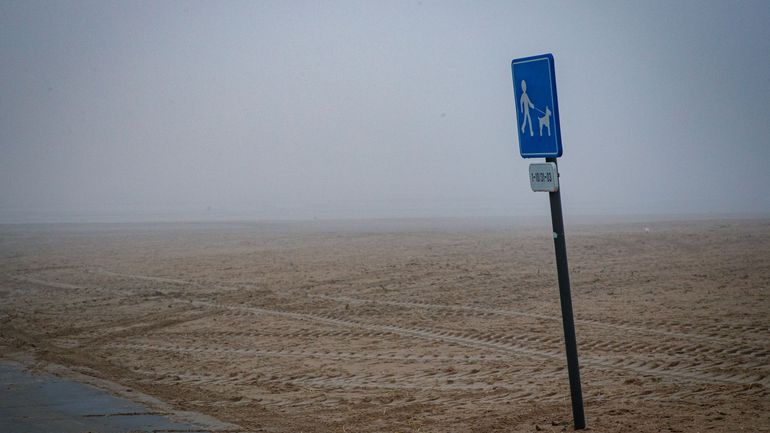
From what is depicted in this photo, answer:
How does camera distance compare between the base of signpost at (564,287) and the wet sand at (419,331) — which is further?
the wet sand at (419,331)

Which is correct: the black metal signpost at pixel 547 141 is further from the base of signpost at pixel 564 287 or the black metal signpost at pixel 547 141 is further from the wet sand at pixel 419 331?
the wet sand at pixel 419 331

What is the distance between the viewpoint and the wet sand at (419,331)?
769 cm

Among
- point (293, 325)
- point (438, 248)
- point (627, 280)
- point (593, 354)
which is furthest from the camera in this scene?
point (438, 248)

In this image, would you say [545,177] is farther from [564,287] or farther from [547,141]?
[564,287]

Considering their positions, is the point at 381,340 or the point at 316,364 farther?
the point at 381,340

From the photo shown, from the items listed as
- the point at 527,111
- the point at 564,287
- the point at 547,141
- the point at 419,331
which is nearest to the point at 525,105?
the point at 527,111

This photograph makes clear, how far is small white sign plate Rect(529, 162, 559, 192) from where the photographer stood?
6.21 metres

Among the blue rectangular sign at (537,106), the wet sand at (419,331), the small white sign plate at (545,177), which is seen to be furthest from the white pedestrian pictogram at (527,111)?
the wet sand at (419,331)

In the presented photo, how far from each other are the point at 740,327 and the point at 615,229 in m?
18.1

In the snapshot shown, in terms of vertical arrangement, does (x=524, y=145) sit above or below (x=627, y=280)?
above

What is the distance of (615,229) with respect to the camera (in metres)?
28.7

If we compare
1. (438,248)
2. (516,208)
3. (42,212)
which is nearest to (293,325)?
(438,248)

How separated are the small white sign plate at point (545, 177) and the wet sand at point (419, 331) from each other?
2.09 m

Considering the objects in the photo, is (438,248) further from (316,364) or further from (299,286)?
(316,364)
